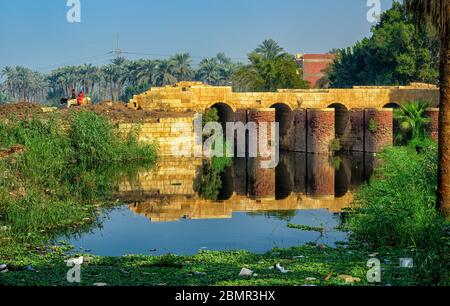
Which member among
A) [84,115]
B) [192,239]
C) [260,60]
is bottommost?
[192,239]

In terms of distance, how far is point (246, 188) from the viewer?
22734 millimetres

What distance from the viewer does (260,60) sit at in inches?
1986

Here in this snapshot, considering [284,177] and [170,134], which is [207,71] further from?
[284,177]

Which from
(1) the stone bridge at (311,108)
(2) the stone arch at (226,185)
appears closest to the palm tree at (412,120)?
(1) the stone bridge at (311,108)

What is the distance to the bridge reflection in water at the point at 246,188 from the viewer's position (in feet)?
60.5

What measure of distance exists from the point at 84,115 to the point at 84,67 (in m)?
75.1

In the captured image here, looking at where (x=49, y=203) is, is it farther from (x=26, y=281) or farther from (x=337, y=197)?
(x=337, y=197)

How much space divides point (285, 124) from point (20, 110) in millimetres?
15897

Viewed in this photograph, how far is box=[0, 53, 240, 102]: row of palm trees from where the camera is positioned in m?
80.8

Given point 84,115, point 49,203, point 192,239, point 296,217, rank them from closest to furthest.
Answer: point 192,239 → point 49,203 → point 296,217 → point 84,115

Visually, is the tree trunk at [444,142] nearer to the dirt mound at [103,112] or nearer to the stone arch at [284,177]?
the stone arch at [284,177]

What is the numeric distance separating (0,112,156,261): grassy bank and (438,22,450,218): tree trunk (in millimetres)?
7192
